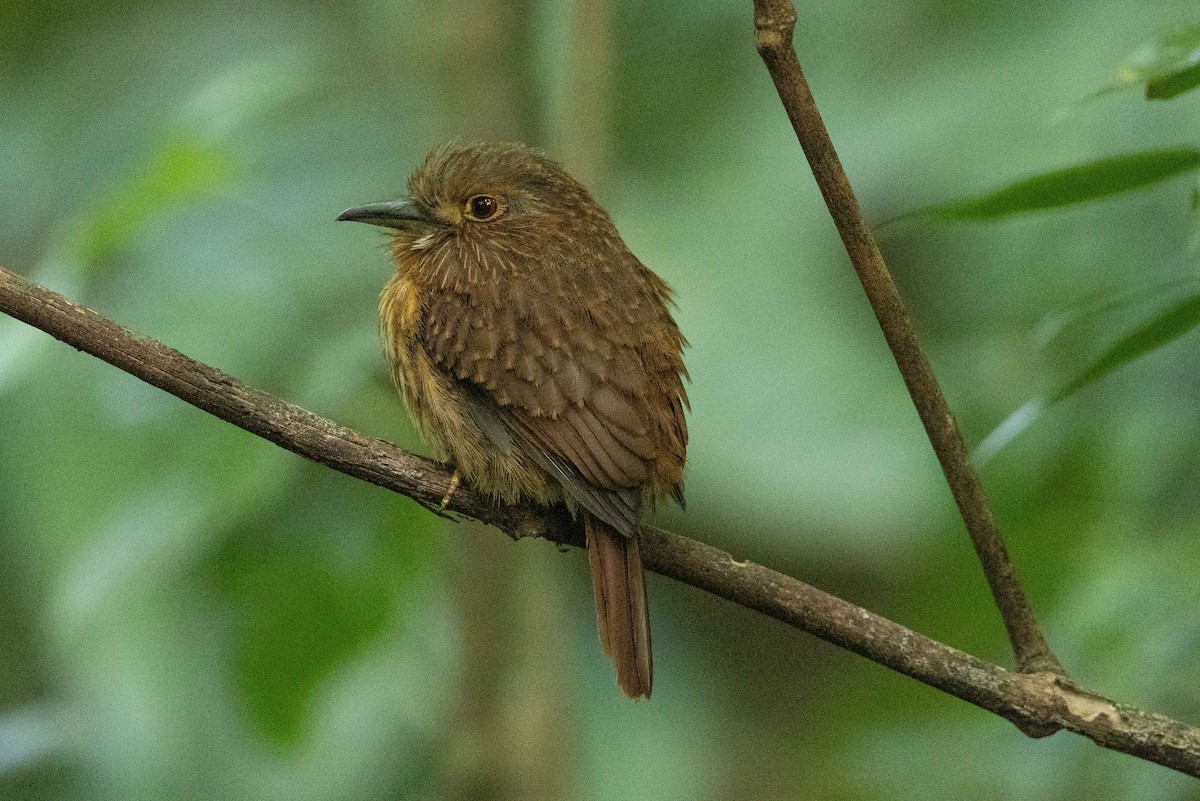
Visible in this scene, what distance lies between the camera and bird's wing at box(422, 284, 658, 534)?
2.05m

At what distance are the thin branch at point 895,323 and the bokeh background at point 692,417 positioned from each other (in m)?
0.19

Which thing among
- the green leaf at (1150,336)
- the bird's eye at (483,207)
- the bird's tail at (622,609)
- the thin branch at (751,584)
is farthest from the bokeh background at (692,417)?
the bird's tail at (622,609)

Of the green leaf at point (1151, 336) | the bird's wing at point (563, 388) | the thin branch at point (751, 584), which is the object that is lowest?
the thin branch at point (751, 584)

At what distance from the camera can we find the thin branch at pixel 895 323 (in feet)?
4.96

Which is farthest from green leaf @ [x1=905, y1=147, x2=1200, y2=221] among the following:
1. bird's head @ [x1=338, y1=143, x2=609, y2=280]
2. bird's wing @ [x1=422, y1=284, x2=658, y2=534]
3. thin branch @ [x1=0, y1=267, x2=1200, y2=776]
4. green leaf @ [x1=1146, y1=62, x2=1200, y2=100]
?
bird's head @ [x1=338, y1=143, x2=609, y2=280]

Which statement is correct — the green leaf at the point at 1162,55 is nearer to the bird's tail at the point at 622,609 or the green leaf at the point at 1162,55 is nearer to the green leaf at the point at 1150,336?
the green leaf at the point at 1150,336

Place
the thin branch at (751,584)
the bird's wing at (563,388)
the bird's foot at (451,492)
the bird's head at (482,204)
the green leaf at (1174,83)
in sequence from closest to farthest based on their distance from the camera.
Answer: the green leaf at (1174,83) → the thin branch at (751,584) → the bird's foot at (451,492) → the bird's wing at (563,388) → the bird's head at (482,204)

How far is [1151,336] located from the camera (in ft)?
4.95

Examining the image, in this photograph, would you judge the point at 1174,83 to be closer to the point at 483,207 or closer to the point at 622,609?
the point at 622,609

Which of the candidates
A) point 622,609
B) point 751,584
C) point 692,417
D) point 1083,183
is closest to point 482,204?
point 692,417

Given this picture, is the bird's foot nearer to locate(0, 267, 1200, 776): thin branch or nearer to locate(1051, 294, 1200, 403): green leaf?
locate(0, 267, 1200, 776): thin branch

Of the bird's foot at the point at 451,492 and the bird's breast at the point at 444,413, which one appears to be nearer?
the bird's foot at the point at 451,492

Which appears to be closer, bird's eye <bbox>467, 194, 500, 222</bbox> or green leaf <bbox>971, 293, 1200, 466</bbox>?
green leaf <bbox>971, 293, 1200, 466</bbox>

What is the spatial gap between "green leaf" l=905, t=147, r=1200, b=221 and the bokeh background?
13 centimetres
